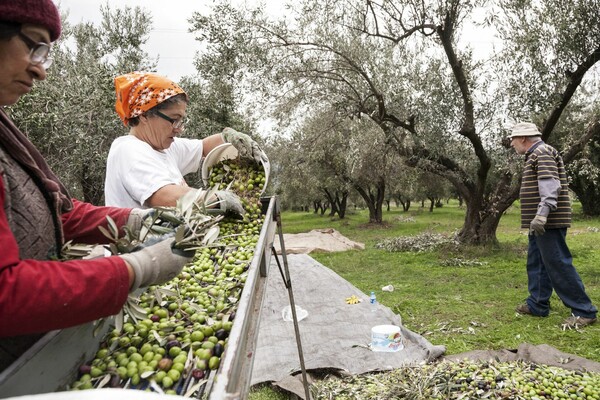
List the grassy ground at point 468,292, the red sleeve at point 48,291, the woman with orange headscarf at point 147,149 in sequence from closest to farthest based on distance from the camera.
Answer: the red sleeve at point 48,291 < the woman with orange headscarf at point 147,149 < the grassy ground at point 468,292

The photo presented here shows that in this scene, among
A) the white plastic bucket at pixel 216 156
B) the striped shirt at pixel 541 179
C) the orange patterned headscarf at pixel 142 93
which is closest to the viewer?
the orange patterned headscarf at pixel 142 93

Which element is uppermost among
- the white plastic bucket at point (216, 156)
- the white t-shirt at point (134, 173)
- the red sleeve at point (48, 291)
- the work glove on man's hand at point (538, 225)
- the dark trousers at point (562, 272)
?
the white plastic bucket at point (216, 156)

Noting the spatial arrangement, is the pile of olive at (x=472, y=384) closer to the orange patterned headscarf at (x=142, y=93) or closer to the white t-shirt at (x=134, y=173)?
the white t-shirt at (x=134, y=173)

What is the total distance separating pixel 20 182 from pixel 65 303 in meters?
0.55

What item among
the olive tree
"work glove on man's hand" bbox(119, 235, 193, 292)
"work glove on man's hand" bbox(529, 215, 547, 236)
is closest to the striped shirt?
"work glove on man's hand" bbox(529, 215, 547, 236)

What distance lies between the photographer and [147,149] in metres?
3.02

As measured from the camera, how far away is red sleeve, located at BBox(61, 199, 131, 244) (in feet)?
7.20

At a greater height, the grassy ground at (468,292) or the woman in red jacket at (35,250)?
the woman in red jacket at (35,250)

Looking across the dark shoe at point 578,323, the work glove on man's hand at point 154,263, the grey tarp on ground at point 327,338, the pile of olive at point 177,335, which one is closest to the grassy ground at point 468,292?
the dark shoe at point 578,323

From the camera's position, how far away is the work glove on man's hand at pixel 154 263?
59.4 inches

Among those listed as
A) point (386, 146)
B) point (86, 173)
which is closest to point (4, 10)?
point (86, 173)

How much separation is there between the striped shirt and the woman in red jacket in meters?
5.78

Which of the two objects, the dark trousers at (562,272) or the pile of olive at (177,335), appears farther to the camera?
the dark trousers at (562,272)

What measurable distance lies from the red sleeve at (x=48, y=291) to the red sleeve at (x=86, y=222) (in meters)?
0.84
